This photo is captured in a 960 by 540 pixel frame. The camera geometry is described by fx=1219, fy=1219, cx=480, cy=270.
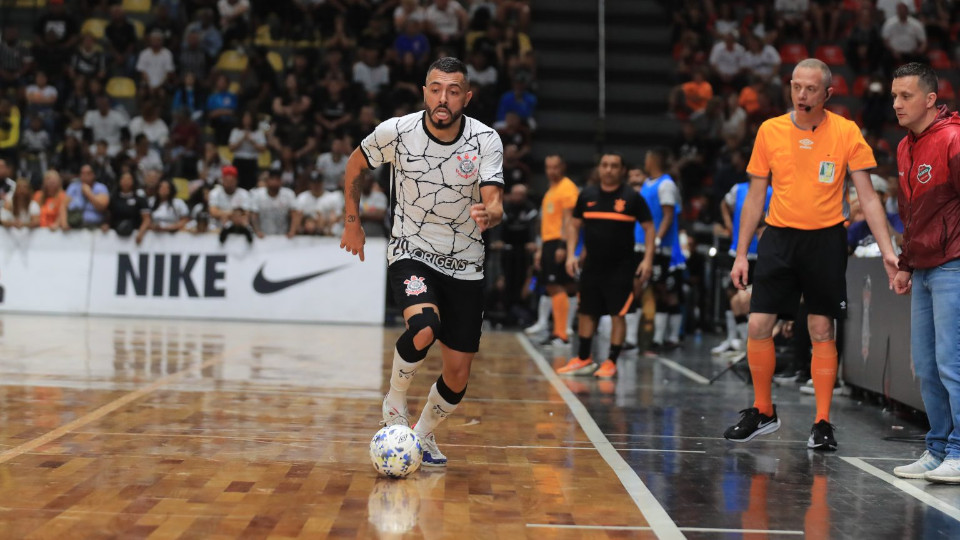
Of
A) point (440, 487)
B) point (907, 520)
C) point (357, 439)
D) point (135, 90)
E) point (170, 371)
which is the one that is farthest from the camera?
point (135, 90)

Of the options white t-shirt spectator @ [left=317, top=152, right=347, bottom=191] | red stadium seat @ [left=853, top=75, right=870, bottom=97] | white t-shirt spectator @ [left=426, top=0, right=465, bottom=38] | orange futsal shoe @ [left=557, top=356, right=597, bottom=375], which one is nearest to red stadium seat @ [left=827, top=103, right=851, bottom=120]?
red stadium seat @ [left=853, top=75, right=870, bottom=97]

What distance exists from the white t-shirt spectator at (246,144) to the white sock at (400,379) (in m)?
15.0

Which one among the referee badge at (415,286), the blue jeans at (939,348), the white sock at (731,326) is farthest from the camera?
the white sock at (731,326)

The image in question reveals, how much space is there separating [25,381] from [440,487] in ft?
16.7

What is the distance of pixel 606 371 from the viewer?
467 inches

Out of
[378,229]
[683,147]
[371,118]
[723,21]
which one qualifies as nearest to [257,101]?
[371,118]

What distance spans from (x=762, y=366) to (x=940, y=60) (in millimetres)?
18268

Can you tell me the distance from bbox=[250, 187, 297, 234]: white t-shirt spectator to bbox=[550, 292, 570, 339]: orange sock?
514 cm

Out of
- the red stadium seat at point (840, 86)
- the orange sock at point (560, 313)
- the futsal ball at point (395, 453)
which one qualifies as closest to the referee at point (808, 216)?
the futsal ball at point (395, 453)

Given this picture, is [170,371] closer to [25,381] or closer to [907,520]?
[25,381]

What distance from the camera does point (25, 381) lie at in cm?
970

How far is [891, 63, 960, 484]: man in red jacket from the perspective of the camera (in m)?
6.36

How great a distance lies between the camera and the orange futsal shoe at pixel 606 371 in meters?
11.8

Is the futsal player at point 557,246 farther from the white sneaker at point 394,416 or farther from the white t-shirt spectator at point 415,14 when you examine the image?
the white t-shirt spectator at point 415,14
